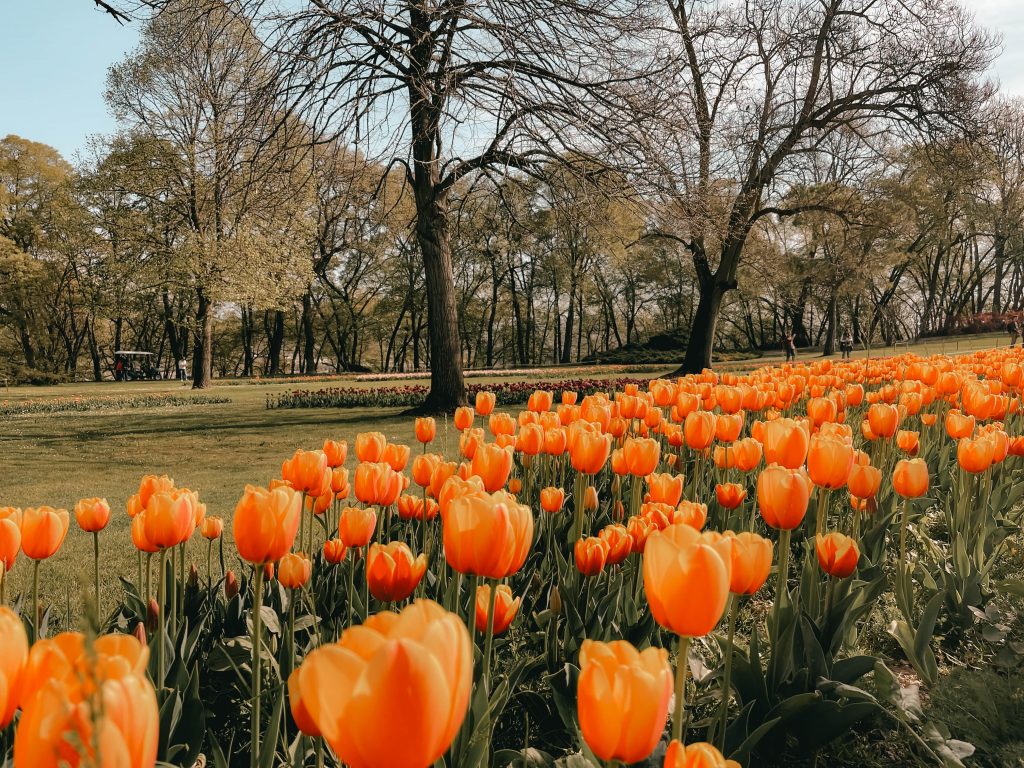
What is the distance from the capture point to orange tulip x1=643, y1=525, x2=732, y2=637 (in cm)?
97

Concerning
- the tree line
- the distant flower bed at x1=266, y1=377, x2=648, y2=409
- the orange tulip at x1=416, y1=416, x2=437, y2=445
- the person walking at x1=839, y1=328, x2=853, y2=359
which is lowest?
the distant flower bed at x1=266, y1=377, x2=648, y2=409

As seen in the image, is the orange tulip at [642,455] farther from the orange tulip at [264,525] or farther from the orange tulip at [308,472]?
the orange tulip at [264,525]

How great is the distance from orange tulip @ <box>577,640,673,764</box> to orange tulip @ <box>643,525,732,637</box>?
19 cm

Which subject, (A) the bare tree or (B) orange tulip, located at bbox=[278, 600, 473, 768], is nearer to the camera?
(B) orange tulip, located at bbox=[278, 600, 473, 768]

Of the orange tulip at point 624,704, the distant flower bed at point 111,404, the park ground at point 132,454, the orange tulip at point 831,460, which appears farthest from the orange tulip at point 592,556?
the distant flower bed at point 111,404

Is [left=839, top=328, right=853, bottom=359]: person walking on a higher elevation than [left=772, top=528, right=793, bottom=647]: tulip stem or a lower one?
higher

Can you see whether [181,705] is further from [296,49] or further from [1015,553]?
[296,49]

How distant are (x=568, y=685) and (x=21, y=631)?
1.26 meters

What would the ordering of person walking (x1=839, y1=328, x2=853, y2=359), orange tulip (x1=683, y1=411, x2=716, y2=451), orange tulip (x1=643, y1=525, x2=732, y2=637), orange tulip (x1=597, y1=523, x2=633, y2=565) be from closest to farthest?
orange tulip (x1=643, y1=525, x2=732, y2=637)
orange tulip (x1=597, y1=523, x2=633, y2=565)
orange tulip (x1=683, y1=411, x2=716, y2=451)
person walking (x1=839, y1=328, x2=853, y2=359)

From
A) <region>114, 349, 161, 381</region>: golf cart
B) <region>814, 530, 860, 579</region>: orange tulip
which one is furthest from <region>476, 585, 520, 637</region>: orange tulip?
<region>114, 349, 161, 381</region>: golf cart

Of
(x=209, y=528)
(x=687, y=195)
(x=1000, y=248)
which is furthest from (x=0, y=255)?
(x=1000, y=248)

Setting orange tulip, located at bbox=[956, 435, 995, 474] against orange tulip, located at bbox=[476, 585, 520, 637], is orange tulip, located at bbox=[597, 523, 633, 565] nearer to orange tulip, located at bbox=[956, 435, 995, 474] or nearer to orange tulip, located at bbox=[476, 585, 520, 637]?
orange tulip, located at bbox=[476, 585, 520, 637]

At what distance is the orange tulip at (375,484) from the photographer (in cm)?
201

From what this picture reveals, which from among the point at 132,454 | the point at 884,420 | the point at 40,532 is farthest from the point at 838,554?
the point at 132,454
